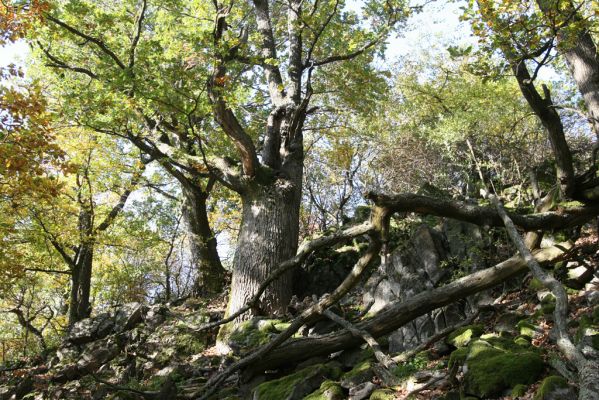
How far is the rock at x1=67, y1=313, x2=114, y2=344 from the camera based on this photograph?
429 inches

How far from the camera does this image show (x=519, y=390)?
3.98m

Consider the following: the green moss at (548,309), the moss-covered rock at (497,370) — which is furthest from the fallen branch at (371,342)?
the green moss at (548,309)

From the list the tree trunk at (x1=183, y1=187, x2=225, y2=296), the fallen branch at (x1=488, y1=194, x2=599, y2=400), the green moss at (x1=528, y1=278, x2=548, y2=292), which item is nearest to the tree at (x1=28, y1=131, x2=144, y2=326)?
the tree trunk at (x1=183, y1=187, x2=225, y2=296)

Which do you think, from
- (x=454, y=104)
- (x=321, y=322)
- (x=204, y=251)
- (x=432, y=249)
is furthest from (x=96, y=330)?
(x=454, y=104)

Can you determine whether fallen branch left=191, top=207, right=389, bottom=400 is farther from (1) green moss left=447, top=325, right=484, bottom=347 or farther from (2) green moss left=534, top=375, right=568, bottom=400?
(2) green moss left=534, top=375, right=568, bottom=400

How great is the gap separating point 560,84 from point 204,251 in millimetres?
16075

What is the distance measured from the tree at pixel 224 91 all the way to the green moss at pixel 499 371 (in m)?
5.70

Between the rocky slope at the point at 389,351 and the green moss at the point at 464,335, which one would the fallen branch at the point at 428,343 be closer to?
the rocky slope at the point at 389,351

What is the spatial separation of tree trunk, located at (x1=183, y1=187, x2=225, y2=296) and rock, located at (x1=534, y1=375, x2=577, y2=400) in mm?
10993

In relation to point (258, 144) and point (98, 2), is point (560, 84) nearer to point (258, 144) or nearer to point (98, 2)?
point (258, 144)

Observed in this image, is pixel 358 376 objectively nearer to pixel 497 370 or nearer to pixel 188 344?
pixel 497 370

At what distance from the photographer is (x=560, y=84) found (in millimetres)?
18375

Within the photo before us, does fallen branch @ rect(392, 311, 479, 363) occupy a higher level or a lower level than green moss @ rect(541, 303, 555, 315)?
lower

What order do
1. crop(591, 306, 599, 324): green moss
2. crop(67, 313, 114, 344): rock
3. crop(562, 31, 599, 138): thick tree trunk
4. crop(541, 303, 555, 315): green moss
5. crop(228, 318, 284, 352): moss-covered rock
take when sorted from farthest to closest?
1. crop(67, 313, 114, 344): rock
2. crop(562, 31, 599, 138): thick tree trunk
3. crop(228, 318, 284, 352): moss-covered rock
4. crop(541, 303, 555, 315): green moss
5. crop(591, 306, 599, 324): green moss
